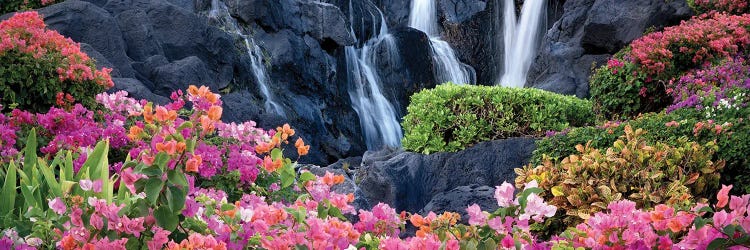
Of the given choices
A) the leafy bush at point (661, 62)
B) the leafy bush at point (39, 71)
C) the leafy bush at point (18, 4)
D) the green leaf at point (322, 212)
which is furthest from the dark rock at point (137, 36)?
the green leaf at point (322, 212)

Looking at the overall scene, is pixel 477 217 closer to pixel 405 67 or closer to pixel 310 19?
pixel 310 19

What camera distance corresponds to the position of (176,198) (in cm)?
182

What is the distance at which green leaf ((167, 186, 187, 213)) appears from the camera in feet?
5.94

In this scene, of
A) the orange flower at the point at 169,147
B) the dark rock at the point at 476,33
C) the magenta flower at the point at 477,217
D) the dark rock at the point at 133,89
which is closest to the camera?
the orange flower at the point at 169,147

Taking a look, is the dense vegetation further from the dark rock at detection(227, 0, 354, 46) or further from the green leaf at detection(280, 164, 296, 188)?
the dark rock at detection(227, 0, 354, 46)

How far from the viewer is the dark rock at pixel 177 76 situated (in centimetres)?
916

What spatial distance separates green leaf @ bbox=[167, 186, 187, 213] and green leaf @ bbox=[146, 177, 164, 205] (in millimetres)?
27

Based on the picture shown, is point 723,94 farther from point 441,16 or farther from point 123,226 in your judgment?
point 441,16

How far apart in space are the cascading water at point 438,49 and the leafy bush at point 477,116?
9.20 m

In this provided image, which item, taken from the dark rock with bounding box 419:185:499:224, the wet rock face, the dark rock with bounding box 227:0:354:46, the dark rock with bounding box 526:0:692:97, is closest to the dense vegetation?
the dark rock with bounding box 419:185:499:224

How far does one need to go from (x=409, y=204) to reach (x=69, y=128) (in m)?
4.33

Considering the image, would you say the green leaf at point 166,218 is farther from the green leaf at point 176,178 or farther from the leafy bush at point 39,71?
the leafy bush at point 39,71

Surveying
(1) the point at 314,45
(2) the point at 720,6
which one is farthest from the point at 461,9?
(2) the point at 720,6

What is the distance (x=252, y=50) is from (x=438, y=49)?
21.3ft
